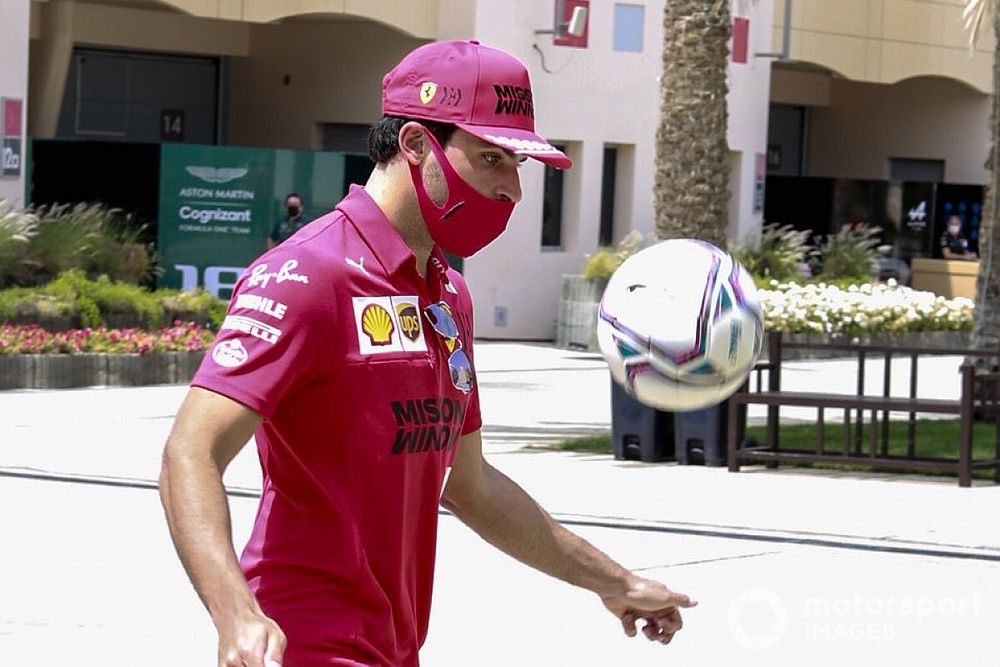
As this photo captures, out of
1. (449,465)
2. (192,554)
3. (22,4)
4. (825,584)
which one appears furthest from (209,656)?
(22,4)

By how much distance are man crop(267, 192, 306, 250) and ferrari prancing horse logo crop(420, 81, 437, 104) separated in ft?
69.7

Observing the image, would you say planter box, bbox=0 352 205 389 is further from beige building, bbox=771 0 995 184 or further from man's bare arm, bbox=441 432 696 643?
beige building, bbox=771 0 995 184

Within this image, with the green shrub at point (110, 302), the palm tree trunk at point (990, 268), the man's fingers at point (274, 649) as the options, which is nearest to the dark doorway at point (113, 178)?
the green shrub at point (110, 302)

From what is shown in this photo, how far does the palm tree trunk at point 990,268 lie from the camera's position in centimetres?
1659

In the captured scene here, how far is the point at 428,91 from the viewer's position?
3330 millimetres

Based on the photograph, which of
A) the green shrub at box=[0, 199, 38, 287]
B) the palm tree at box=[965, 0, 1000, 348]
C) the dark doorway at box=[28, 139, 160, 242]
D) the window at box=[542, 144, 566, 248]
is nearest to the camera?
the palm tree at box=[965, 0, 1000, 348]

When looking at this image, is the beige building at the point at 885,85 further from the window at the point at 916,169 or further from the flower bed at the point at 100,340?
the flower bed at the point at 100,340

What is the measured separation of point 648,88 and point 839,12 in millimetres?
5817

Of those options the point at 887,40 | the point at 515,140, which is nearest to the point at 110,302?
the point at 515,140

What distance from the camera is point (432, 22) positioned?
2608 centimetres

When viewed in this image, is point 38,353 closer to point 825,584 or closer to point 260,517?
point 825,584

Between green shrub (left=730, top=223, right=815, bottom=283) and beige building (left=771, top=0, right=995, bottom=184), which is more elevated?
beige building (left=771, top=0, right=995, bottom=184)

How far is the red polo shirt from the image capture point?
3189mm

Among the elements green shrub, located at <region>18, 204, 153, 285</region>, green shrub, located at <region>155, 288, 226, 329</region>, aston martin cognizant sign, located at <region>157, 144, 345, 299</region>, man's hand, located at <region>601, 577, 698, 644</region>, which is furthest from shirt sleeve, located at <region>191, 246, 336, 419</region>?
aston martin cognizant sign, located at <region>157, 144, 345, 299</region>
